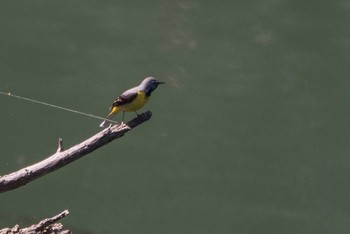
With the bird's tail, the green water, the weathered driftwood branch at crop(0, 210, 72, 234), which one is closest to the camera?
the weathered driftwood branch at crop(0, 210, 72, 234)

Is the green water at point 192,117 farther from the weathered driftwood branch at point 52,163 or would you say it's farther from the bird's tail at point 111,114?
the weathered driftwood branch at point 52,163

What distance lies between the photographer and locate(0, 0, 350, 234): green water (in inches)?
300

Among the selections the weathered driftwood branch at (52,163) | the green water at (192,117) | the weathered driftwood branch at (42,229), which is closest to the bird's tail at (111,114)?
the green water at (192,117)

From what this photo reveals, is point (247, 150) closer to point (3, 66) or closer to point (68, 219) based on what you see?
point (68, 219)

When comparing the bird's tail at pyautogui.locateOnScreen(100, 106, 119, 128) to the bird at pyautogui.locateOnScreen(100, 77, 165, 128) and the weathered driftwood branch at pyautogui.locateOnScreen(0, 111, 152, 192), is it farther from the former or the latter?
the weathered driftwood branch at pyautogui.locateOnScreen(0, 111, 152, 192)

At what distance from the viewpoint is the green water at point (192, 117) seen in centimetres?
761

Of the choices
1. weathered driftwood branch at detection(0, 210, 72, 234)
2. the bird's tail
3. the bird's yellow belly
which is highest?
the bird's tail

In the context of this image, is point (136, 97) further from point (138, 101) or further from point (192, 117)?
point (192, 117)

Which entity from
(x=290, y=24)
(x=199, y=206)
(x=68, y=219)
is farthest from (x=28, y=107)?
(x=290, y=24)

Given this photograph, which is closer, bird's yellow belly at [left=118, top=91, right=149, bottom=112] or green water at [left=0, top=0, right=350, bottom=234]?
bird's yellow belly at [left=118, top=91, right=149, bottom=112]

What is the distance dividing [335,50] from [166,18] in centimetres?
141

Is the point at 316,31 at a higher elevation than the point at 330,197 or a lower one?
higher

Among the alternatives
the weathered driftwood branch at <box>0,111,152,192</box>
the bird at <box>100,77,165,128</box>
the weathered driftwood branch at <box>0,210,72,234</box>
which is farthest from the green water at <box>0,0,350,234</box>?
the weathered driftwood branch at <box>0,210,72,234</box>

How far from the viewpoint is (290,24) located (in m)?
7.70
